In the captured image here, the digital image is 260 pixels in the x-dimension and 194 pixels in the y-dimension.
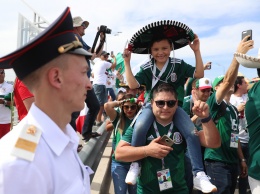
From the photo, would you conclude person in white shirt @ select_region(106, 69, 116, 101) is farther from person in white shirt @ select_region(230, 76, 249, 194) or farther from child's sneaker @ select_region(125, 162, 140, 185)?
child's sneaker @ select_region(125, 162, 140, 185)

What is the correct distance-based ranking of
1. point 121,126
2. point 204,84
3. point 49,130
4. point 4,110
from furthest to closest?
1. point 4,110
2. point 204,84
3. point 121,126
4. point 49,130

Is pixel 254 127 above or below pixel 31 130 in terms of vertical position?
below

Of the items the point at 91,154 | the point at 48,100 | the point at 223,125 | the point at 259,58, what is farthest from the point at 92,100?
the point at 48,100

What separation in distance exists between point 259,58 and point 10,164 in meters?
2.60

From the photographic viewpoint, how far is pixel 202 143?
3271mm

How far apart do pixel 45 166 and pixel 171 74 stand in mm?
2670

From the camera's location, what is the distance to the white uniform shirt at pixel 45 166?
1132 mm

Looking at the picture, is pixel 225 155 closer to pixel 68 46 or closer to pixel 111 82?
pixel 68 46

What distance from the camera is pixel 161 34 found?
377cm

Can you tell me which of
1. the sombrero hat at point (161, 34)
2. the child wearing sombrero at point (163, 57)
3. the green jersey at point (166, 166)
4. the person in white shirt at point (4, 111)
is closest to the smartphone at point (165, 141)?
the green jersey at point (166, 166)

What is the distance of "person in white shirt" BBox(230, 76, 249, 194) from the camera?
513cm

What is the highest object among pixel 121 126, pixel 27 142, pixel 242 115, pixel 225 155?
pixel 27 142

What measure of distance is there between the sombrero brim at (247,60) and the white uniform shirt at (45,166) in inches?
82.7

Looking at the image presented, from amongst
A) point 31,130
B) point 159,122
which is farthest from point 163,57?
point 31,130
